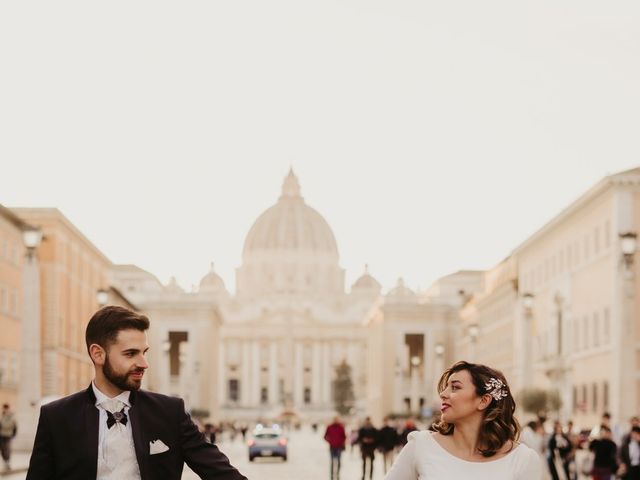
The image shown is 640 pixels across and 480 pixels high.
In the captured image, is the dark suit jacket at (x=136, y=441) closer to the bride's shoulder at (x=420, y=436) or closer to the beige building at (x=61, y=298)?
the bride's shoulder at (x=420, y=436)

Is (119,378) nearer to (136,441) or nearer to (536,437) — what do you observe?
(136,441)

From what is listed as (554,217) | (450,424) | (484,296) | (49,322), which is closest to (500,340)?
(484,296)

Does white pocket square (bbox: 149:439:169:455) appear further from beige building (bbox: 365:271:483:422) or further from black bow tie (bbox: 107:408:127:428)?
beige building (bbox: 365:271:483:422)

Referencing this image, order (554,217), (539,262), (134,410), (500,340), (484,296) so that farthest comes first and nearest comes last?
(484,296) < (500,340) < (539,262) < (554,217) < (134,410)

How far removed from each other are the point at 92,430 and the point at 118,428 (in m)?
0.10

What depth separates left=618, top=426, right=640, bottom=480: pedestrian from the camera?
2366cm

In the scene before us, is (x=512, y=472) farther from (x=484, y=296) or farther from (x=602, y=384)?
(x=484, y=296)

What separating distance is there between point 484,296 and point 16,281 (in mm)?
46367

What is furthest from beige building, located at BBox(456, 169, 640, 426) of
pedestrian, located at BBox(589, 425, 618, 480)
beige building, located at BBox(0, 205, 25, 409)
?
beige building, located at BBox(0, 205, 25, 409)

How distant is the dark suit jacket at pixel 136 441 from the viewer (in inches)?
240

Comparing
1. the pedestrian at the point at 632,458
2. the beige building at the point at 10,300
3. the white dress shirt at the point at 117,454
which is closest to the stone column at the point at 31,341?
the pedestrian at the point at 632,458

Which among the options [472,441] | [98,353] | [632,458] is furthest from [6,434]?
[472,441]

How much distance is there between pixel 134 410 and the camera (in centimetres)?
616

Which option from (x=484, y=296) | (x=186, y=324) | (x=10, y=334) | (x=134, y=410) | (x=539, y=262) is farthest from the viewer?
(x=186, y=324)
